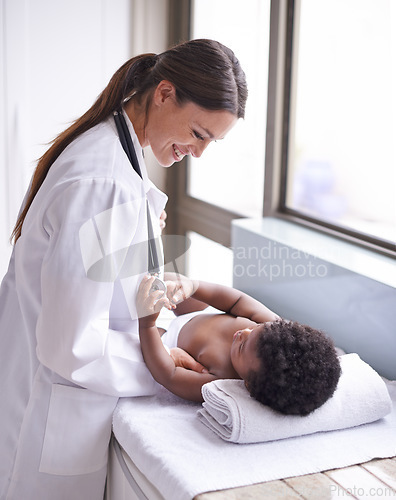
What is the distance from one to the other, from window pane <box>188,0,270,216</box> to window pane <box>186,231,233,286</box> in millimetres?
199

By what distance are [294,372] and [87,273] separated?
0.48 meters

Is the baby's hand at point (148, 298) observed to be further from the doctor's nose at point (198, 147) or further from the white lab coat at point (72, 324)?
the doctor's nose at point (198, 147)

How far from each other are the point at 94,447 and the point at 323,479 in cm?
55

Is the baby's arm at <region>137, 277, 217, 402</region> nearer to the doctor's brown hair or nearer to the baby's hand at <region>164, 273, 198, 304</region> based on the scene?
the baby's hand at <region>164, 273, 198, 304</region>

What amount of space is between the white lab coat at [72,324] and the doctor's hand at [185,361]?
124 mm

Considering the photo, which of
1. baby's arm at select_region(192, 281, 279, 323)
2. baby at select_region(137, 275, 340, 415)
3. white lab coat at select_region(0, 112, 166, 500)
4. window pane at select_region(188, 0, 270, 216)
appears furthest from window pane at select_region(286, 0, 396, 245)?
white lab coat at select_region(0, 112, 166, 500)

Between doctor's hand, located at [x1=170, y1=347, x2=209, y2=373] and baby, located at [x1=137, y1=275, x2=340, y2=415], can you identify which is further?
doctor's hand, located at [x1=170, y1=347, x2=209, y2=373]

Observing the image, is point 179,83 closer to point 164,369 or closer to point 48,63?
point 164,369

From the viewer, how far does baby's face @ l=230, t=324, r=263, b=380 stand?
1411 millimetres

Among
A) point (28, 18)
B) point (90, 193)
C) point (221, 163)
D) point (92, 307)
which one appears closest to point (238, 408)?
point (92, 307)

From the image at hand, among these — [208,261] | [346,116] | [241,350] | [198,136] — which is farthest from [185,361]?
[208,261]

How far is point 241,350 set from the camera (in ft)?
4.85

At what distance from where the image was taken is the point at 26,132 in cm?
280

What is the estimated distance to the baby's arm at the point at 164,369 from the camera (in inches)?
58.7
